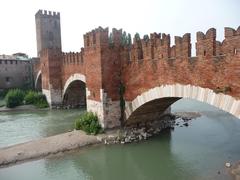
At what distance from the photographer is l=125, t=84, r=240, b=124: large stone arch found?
9688mm

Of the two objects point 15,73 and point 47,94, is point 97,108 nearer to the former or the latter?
point 47,94

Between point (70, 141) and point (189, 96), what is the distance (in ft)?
19.5

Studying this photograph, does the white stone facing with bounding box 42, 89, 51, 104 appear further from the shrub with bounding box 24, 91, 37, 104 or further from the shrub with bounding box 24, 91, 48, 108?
the shrub with bounding box 24, 91, 37, 104

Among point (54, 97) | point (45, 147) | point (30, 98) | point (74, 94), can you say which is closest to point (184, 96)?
point (45, 147)

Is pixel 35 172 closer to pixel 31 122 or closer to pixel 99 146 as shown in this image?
pixel 99 146

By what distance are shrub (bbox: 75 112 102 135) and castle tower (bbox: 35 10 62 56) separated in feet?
91.1

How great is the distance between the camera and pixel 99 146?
13.9 meters

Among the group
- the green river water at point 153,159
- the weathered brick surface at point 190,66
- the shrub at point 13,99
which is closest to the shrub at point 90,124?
the green river water at point 153,159

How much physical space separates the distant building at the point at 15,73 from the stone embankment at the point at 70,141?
2994cm

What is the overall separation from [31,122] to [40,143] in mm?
8370

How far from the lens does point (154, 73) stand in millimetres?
13008

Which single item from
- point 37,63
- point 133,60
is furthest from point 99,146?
point 37,63

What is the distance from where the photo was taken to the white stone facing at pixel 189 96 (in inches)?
380

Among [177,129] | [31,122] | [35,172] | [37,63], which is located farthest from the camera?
[37,63]
